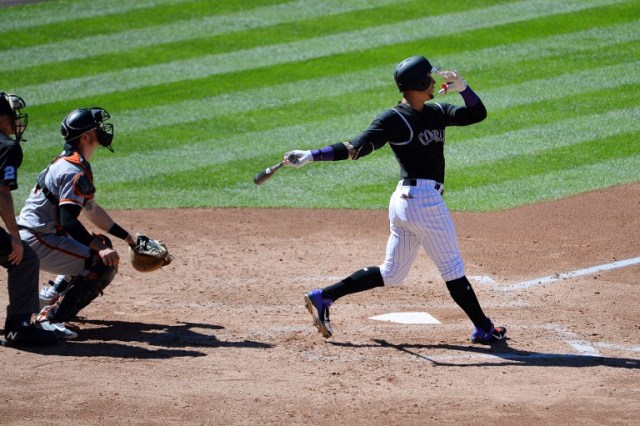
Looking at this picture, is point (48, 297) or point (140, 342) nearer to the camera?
point (140, 342)

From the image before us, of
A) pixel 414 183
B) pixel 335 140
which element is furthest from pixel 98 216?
pixel 335 140

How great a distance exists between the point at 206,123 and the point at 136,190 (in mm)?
1733

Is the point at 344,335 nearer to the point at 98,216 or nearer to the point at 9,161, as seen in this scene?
the point at 98,216

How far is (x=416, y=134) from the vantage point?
589 centimetres

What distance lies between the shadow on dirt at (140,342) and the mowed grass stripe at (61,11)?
9.09m

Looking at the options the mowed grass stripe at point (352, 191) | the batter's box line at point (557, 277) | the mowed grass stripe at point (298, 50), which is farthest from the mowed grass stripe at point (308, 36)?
the batter's box line at point (557, 277)

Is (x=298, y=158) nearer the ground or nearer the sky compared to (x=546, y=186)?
nearer the sky

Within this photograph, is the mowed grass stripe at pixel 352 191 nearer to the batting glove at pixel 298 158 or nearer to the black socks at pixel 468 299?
the black socks at pixel 468 299

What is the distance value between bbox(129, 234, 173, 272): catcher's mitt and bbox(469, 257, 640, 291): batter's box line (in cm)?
241

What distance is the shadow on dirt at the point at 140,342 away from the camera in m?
5.97

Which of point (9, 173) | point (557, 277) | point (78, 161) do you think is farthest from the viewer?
point (557, 277)

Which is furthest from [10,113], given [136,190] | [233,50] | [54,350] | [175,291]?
[233,50]

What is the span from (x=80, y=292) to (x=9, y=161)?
1031 mm

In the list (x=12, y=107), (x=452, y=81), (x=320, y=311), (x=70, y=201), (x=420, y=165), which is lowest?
(x=320, y=311)
